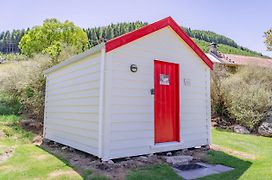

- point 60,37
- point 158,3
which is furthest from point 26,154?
point 60,37

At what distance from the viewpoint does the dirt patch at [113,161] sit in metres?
4.63

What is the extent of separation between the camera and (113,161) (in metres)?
5.22

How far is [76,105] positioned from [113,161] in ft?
6.83

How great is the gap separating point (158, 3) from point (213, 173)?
21.0ft

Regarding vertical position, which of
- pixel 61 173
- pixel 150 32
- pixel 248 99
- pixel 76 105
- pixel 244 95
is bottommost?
pixel 61 173

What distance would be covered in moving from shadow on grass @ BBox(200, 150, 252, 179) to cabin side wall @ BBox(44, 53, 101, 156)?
2752 mm

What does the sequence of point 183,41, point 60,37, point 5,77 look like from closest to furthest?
point 183,41, point 5,77, point 60,37

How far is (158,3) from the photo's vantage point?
28.9 feet

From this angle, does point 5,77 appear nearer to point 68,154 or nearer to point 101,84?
point 68,154

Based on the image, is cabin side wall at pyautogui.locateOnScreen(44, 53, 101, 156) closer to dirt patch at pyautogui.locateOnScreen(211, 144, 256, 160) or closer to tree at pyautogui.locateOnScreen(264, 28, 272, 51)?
dirt patch at pyautogui.locateOnScreen(211, 144, 256, 160)

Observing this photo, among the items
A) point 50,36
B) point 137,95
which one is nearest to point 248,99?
point 137,95

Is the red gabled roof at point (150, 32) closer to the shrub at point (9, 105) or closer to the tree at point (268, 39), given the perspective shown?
the shrub at point (9, 105)

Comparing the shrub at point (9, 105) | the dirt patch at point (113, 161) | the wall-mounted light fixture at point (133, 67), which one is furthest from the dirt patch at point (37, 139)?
the wall-mounted light fixture at point (133, 67)

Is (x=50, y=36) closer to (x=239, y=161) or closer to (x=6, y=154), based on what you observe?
(x=6, y=154)
